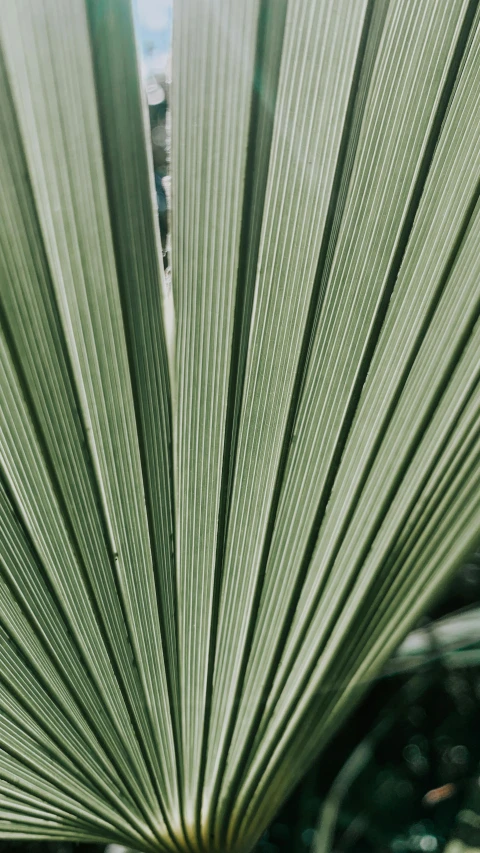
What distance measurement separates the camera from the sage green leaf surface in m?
0.42

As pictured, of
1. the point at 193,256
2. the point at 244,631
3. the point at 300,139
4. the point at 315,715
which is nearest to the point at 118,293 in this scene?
the point at 193,256

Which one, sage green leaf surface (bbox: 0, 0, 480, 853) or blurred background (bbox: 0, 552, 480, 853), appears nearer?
sage green leaf surface (bbox: 0, 0, 480, 853)

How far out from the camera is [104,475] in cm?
55

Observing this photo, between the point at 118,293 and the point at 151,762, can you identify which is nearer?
the point at 118,293

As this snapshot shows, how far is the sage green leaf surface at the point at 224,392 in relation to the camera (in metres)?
0.42

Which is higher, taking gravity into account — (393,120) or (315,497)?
(393,120)

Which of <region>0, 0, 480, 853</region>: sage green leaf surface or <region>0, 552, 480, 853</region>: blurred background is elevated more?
<region>0, 0, 480, 853</region>: sage green leaf surface

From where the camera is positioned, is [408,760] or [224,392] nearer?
[224,392]

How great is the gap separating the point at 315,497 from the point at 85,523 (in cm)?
21

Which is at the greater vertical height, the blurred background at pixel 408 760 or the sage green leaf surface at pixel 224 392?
the sage green leaf surface at pixel 224 392

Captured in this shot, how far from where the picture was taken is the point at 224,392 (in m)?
0.54

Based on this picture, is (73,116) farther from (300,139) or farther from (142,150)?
(300,139)

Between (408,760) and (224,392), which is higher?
(224,392)

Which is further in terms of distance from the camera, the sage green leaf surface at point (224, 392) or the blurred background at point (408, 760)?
the blurred background at point (408, 760)
